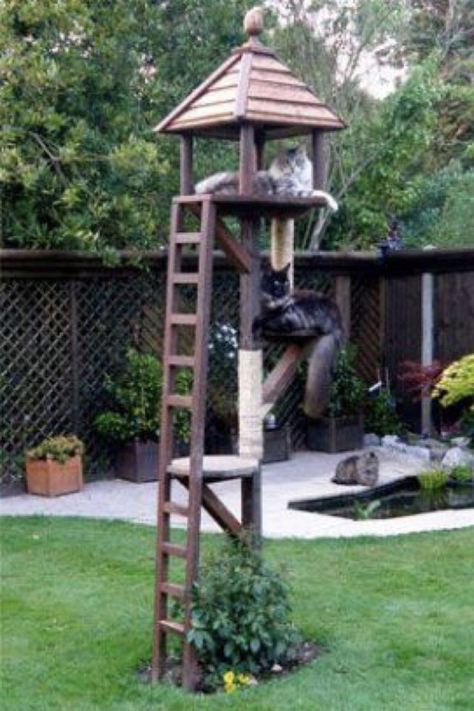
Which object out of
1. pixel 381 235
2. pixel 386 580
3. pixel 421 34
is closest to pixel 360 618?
pixel 386 580

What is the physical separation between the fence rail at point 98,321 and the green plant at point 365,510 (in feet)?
7.03

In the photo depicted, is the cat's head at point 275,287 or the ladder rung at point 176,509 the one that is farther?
the cat's head at point 275,287

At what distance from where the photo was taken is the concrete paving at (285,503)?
712 centimetres

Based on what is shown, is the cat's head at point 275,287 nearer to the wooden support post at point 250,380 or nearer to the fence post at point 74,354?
the wooden support post at point 250,380

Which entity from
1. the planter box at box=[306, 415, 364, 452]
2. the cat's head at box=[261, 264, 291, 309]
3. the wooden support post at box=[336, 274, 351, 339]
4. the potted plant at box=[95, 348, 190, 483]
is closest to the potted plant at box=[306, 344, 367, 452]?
the planter box at box=[306, 415, 364, 452]

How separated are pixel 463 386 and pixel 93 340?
120 inches

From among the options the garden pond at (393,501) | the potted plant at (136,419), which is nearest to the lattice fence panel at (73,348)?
the potted plant at (136,419)

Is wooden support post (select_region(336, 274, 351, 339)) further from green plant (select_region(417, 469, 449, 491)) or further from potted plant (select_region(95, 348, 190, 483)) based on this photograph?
green plant (select_region(417, 469, 449, 491))

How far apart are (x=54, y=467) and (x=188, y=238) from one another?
4.43 meters

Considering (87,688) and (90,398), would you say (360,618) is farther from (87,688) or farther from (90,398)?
(90,398)

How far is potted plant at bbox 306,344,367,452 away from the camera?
10.6m

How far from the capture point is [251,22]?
15.1ft

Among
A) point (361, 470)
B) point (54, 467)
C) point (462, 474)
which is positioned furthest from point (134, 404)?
point (462, 474)

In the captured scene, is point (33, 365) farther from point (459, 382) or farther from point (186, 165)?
point (186, 165)
